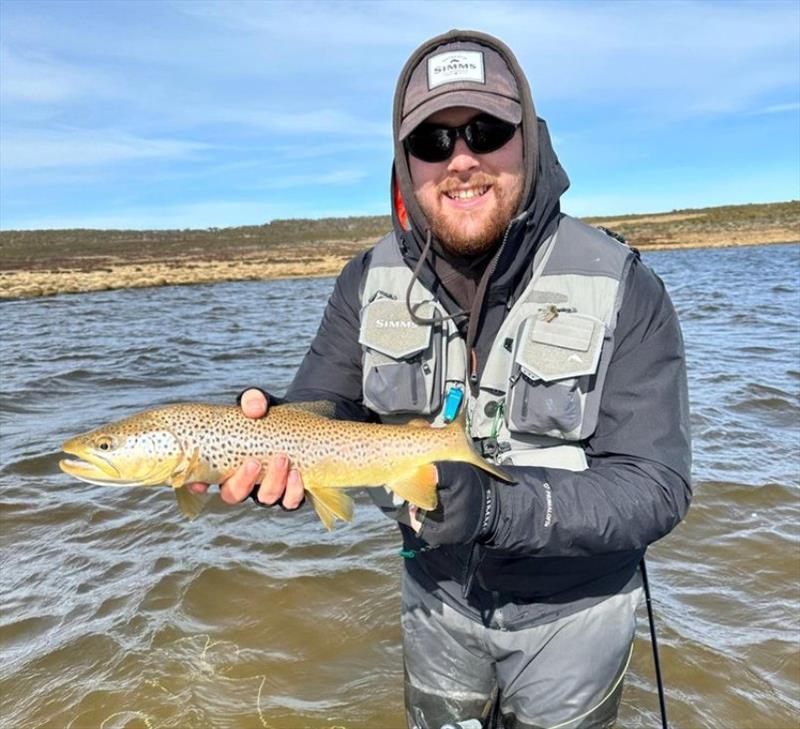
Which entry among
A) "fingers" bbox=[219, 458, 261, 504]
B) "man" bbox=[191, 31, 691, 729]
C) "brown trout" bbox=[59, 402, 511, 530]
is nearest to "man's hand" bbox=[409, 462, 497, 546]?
"man" bbox=[191, 31, 691, 729]

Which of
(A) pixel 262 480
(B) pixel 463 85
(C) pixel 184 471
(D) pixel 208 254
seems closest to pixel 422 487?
(A) pixel 262 480

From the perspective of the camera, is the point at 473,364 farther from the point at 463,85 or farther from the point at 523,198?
the point at 463,85

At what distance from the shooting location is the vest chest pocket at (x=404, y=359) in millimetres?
3354

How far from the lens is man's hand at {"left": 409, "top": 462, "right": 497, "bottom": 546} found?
2648 mm

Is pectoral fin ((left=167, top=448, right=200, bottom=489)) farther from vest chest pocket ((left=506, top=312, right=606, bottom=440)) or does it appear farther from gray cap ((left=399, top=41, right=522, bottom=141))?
gray cap ((left=399, top=41, right=522, bottom=141))

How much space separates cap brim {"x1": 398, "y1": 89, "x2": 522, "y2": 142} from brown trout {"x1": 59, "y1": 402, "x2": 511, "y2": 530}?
135 centimetres

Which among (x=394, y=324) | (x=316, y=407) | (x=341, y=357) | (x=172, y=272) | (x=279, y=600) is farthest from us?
(x=172, y=272)

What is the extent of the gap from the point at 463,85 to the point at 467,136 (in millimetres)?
215

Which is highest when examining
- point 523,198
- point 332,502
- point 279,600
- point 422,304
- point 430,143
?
point 430,143

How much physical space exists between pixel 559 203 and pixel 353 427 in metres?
1.43

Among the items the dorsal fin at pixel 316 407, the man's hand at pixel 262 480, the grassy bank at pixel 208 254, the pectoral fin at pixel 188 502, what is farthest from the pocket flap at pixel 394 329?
the grassy bank at pixel 208 254

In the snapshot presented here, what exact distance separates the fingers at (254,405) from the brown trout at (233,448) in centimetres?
3

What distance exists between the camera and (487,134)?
324 centimetres

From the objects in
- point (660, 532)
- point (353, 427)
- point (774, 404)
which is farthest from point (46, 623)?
point (774, 404)
